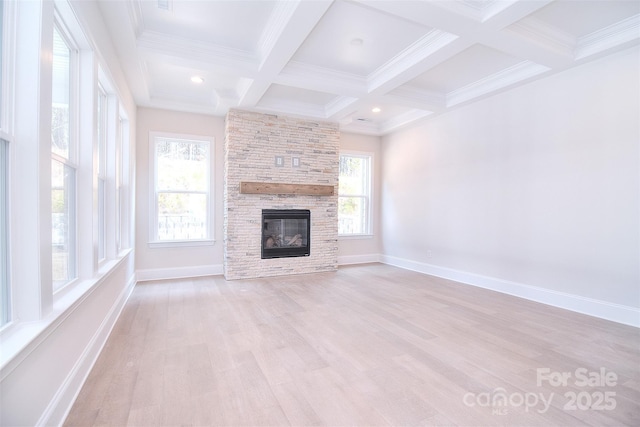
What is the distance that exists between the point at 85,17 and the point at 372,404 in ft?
10.6

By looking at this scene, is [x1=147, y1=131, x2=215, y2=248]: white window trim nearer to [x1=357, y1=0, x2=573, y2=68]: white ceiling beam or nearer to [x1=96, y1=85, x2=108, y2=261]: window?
[x1=96, y1=85, x2=108, y2=261]: window

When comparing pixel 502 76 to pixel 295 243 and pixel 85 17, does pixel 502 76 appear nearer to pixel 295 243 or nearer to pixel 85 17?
pixel 295 243

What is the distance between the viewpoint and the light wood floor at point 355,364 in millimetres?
1829

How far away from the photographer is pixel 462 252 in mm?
5117

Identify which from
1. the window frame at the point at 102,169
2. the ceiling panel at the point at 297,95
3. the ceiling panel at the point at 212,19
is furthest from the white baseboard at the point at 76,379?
the ceiling panel at the point at 297,95

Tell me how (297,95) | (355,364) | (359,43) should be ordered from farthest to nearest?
(297,95), (359,43), (355,364)

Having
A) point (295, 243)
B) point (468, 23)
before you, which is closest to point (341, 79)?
point (468, 23)

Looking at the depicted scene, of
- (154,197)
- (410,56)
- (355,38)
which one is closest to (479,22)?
(410,56)

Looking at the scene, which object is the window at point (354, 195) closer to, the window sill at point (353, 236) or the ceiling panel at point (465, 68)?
the window sill at point (353, 236)

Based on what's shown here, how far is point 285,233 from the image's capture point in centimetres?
569

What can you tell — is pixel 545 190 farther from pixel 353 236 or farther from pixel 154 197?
pixel 154 197

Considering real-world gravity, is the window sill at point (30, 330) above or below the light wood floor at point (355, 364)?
above

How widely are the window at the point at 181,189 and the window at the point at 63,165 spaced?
9.97 ft

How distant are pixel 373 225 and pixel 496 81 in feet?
12.0
